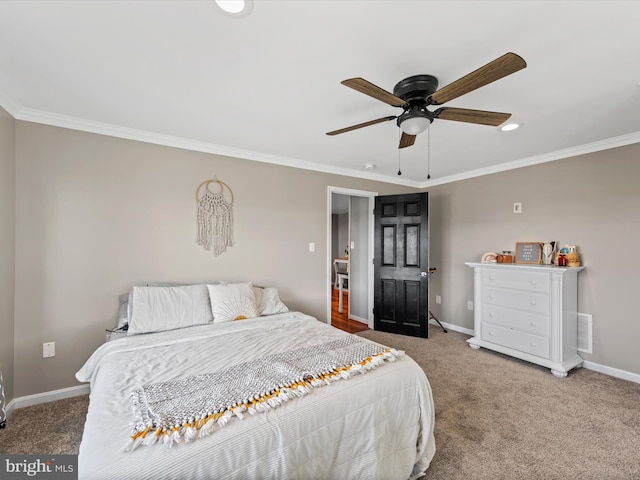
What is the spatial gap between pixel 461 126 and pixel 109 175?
3227 mm

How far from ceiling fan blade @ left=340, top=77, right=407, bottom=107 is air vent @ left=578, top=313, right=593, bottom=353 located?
320cm

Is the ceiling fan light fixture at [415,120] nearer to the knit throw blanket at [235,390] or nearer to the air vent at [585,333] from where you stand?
the knit throw blanket at [235,390]

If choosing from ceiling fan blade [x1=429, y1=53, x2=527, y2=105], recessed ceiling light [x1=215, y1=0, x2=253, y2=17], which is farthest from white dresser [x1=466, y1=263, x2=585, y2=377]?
recessed ceiling light [x1=215, y1=0, x2=253, y2=17]

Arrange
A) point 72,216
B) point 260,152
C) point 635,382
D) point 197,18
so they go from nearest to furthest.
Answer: point 197,18, point 72,216, point 635,382, point 260,152

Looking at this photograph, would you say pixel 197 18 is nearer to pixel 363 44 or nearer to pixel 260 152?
pixel 363 44

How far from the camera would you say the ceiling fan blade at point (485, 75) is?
4.12ft

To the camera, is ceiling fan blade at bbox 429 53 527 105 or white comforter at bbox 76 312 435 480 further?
ceiling fan blade at bbox 429 53 527 105

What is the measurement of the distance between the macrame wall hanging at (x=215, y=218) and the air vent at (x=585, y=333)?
156 inches

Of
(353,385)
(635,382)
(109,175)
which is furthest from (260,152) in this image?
(635,382)

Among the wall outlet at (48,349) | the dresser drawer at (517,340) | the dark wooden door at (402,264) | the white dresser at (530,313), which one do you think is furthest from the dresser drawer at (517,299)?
the wall outlet at (48,349)

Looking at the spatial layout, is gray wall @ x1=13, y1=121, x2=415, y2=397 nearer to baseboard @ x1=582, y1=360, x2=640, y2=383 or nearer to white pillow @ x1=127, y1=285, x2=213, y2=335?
white pillow @ x1=127, y1=285, x2=213, y2=335

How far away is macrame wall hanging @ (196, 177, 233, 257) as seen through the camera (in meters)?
2.96

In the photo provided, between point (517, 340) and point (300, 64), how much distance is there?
3.55m

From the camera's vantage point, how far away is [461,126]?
99.3 inches
